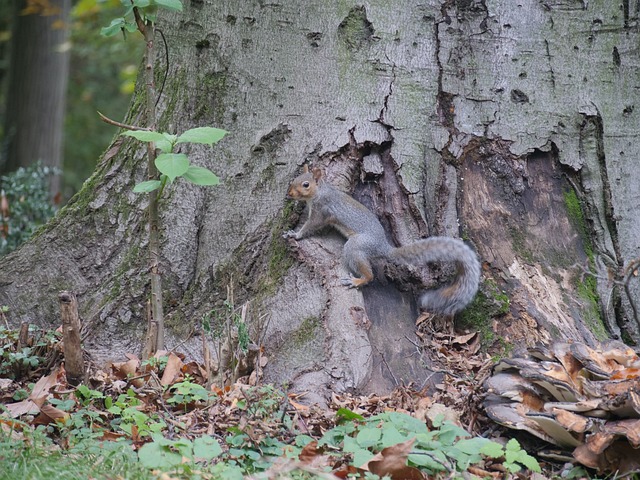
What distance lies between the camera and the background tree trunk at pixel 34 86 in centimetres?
884

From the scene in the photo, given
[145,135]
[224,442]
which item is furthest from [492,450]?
[145,135]

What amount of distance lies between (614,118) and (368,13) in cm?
124

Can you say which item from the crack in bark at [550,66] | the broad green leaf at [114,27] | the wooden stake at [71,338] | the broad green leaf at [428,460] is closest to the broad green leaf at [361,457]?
the broad green leaf at [428,460]

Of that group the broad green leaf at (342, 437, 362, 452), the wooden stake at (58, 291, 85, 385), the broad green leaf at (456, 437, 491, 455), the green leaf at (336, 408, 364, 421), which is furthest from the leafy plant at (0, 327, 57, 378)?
the broad green leaf at (456, 437, 491, 455)

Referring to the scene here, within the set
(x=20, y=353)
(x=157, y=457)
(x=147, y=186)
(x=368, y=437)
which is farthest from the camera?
(x=20, y=353)

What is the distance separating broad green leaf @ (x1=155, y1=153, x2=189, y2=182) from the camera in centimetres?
242

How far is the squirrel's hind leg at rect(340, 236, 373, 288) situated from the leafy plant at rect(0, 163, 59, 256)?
2.96 m

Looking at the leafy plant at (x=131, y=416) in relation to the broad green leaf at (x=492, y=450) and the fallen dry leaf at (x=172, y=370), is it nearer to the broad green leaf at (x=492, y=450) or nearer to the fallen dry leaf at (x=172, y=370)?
the fallen dry leaf at (x=172, y=370)

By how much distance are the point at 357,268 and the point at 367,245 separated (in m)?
0.14

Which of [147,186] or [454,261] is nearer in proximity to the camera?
[147,186]

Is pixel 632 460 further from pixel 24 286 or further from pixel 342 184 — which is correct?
pixel 24 286

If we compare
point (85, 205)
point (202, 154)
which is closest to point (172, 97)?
point (202, 154)

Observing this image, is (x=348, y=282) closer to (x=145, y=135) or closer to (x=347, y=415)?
(x=347, y=415)

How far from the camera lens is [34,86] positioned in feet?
29.3
